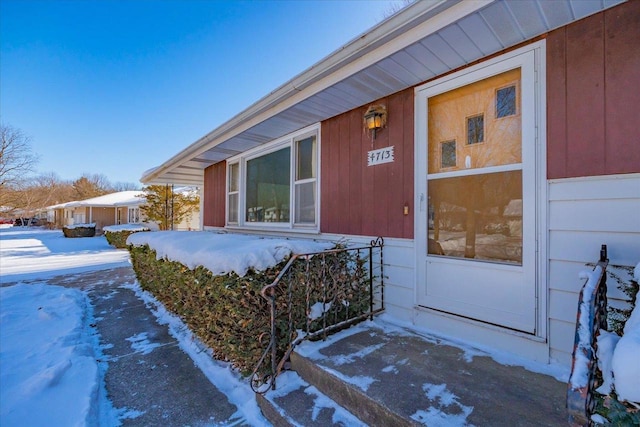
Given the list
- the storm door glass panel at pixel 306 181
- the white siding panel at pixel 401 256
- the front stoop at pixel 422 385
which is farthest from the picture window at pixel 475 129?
the storm door glass panel at pixel 306 181

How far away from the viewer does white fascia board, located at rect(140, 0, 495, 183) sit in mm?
1975

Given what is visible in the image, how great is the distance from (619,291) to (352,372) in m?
1.83

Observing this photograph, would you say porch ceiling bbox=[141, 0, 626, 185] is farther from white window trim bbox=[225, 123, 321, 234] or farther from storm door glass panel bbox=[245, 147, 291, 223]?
storm door glass panel bbox=[245, 147, 291, 223]

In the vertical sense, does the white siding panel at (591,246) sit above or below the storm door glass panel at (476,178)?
below

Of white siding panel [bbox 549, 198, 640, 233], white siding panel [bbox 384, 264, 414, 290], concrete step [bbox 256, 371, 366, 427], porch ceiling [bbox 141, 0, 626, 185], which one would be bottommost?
concrete step [bbox 256, 371, 366, 427]

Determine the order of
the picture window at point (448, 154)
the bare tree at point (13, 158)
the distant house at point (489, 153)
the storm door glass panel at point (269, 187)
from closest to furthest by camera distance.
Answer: the distant house at point (489, 153) < the picture window at point (448, 154) < the storm door glass panel at point (269, 187) < the bare tree at point (13, 158)

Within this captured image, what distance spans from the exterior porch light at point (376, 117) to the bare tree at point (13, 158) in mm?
28222

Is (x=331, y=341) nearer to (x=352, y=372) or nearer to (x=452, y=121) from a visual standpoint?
(x=352, y=372)

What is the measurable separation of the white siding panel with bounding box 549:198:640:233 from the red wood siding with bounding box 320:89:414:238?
1.21 m

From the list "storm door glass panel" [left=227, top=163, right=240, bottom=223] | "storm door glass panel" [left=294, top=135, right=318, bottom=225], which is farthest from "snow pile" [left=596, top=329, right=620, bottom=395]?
"storm door glass panel" [left=227, top=163, right=240, bottom=223]

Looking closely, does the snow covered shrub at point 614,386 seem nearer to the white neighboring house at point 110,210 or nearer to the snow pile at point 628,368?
the snow pile at point 628,368

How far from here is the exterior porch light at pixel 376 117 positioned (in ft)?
10.6

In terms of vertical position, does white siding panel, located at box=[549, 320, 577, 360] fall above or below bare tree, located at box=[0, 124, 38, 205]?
below

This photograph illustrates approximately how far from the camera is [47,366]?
109 inches
